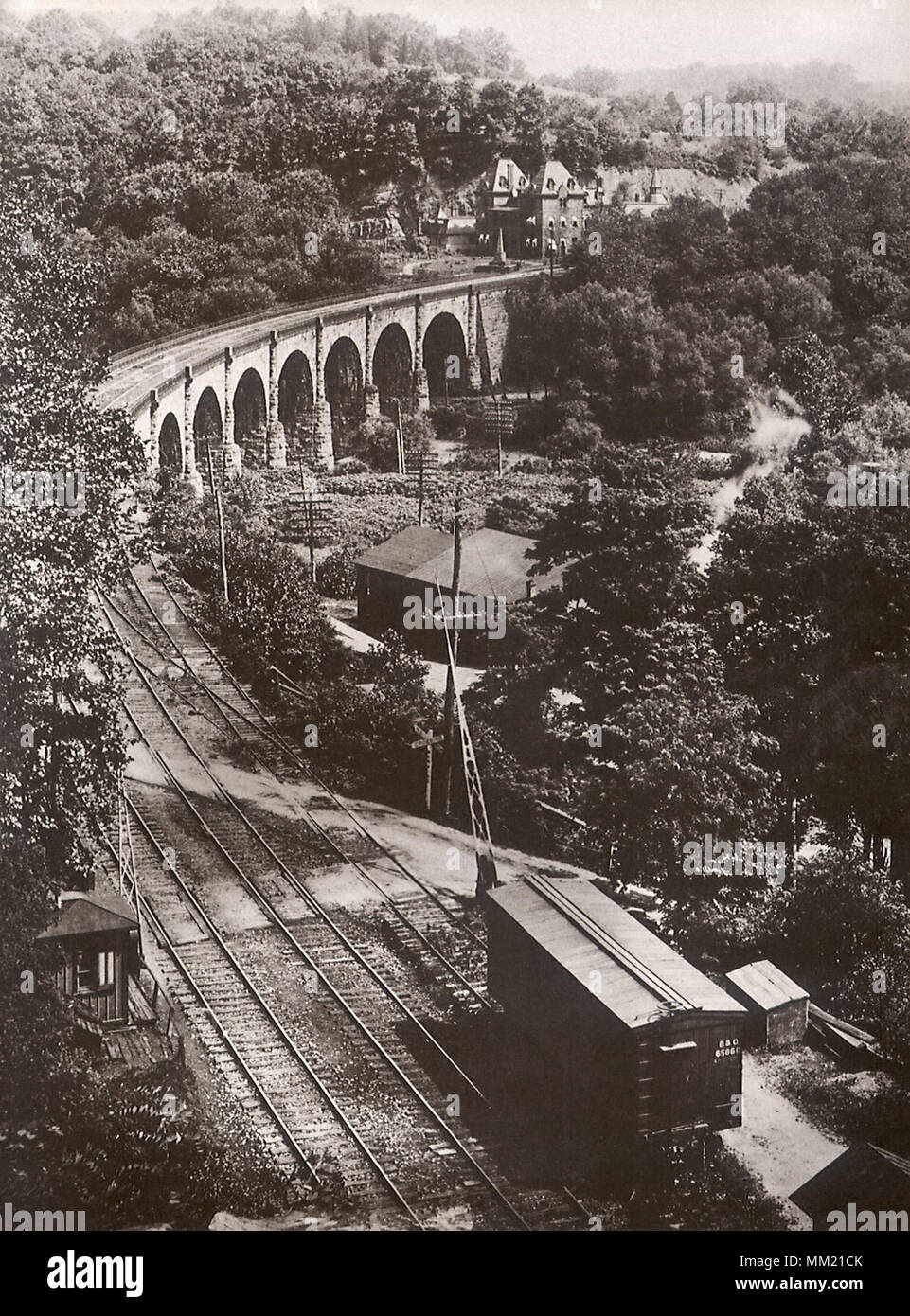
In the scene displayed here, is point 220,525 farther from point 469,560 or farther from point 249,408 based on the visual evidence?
point 469,560

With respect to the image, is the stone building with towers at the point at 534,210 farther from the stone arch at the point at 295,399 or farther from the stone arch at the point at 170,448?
the stone arch at the point at 170,448

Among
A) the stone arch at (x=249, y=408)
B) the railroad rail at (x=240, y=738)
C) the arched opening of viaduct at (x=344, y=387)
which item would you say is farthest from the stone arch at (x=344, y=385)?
the railroad rail at (x=240, y=738)

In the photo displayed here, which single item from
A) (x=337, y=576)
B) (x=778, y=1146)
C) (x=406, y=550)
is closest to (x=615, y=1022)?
(x=778, y=1146)

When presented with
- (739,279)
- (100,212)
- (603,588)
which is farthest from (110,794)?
(739,279)

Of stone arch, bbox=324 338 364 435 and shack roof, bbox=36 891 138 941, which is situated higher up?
stone arch, bbox=324 338 364 435

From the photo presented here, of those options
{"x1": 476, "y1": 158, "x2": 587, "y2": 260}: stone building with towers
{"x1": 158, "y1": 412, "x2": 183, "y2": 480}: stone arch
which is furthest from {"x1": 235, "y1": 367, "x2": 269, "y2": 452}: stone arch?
{"x1": 476, "y1": 158, "x2": 587, "y2": 260}: stone building with towers

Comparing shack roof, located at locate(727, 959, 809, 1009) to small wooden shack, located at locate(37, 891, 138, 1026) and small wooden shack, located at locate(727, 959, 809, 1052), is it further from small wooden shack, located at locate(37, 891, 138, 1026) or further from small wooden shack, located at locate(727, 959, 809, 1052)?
small wooden shack, located at locate(37, 891, 138, 1026)

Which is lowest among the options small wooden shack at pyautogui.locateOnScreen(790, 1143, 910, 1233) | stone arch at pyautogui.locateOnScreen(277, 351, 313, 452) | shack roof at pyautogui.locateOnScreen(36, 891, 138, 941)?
small wooden shack at pyautogui.locateOnScreen(790, 1143, 910, 1233)
